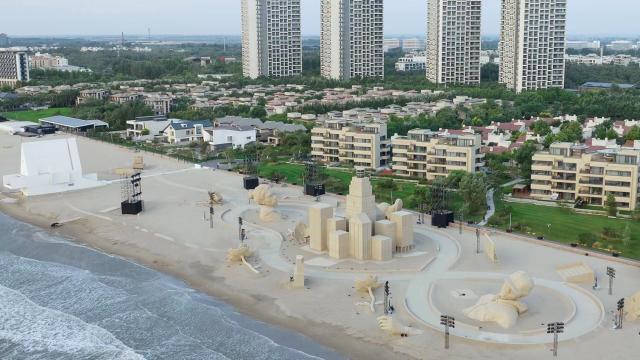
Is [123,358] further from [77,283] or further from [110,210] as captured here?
[110,210]

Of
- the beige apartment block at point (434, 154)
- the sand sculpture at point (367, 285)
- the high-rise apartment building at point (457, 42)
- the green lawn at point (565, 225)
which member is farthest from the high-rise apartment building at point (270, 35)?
the sand sculpture at point (367, 285)

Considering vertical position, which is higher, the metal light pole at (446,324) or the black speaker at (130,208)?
the black speaker at (130,208)

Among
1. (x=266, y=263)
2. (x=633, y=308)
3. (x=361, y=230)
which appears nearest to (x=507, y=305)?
(x=633, y=308)

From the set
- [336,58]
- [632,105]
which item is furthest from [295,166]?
[336,58]

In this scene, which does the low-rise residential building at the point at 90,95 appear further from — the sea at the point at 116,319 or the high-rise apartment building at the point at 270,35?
the sea at the point at 116,319

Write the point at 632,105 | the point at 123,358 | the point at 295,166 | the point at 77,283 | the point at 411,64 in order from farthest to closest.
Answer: the point at 411,64, the point at 632,105, the point at 295,166, the point at 77,283, the point at 123,358

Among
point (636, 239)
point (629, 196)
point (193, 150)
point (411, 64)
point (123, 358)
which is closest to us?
point (123, 358)
